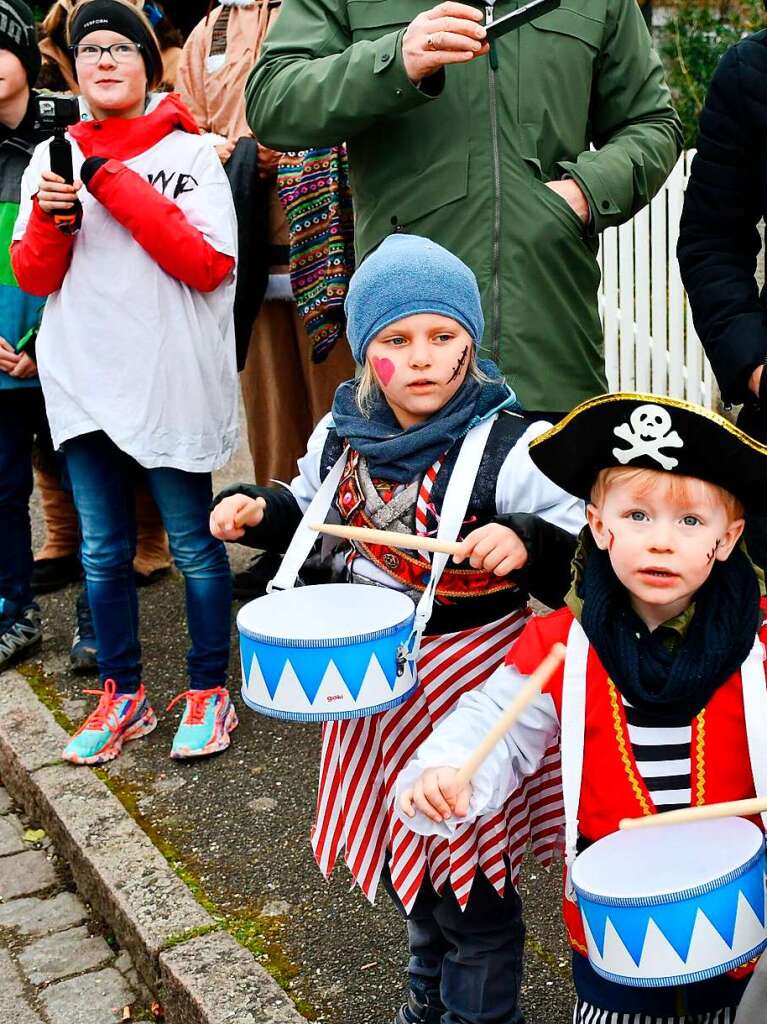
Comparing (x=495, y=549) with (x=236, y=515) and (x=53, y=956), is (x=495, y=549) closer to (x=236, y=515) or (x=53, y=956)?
(x=236, y=515)

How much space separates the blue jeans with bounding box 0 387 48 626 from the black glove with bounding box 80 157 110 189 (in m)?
1.00

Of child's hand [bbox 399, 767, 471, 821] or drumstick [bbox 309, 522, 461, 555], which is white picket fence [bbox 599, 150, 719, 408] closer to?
drumstick [bbox 309, 522, 461, 555]

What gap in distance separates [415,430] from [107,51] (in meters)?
1.81

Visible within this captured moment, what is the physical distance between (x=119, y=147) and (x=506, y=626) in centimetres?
195

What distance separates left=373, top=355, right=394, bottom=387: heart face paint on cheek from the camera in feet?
8.11

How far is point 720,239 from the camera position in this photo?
2.96m

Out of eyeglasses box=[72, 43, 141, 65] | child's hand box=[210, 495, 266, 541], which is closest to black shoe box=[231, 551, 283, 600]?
eyeglasses box=[72, 43, 141, 65]

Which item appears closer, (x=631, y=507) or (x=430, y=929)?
(x=631, y=507)

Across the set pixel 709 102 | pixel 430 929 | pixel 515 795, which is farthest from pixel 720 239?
pixel 430 929

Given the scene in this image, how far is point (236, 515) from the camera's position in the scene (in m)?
2.58

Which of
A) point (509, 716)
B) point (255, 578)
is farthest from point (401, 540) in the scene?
point (255, 578)

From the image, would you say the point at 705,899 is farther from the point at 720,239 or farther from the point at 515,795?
the point at 720,239

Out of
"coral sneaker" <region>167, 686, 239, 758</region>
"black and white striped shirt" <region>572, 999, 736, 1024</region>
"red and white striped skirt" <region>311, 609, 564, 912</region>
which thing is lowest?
"coral sneaker" <region>167, 686, 239, 758</region>

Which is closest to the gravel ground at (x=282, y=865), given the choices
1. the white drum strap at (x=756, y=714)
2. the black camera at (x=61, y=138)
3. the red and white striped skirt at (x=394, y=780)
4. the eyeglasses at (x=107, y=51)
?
the red and white striped skirt at (x=394, y=780)
